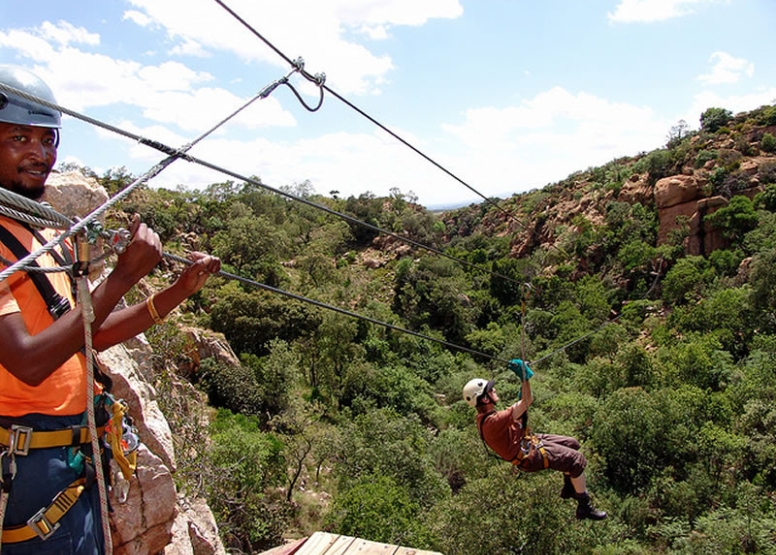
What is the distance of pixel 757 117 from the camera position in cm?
3828

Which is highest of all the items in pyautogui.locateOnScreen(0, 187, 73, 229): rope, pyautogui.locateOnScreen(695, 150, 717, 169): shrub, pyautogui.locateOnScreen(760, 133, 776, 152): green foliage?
pyautogui.locateOnScreen(760, 133, 776, 152): green foliage

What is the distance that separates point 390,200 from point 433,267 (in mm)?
22096

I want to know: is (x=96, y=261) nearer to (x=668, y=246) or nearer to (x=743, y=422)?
(x=743, y=422)

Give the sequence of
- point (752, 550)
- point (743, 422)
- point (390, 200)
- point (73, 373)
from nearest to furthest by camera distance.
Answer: point (73, 373) → point (752, 550) → point (743, 422) → point (390, 200)

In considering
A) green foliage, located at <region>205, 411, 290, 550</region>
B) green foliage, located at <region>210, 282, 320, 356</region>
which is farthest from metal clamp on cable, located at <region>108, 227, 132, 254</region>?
green foliage, located at <region>210, 282, 320, 356</region>

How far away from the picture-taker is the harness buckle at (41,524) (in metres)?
1.65

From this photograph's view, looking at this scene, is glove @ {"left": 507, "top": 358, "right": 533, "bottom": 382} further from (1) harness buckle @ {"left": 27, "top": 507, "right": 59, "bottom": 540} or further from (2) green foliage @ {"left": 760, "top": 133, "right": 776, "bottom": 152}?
(2) green foliage @ {"left": 760, "top": 133, "right": 776, "bottom": 152}

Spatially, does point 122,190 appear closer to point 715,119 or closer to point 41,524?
point 41,524

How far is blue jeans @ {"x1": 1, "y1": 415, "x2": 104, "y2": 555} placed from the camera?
1.67 meters

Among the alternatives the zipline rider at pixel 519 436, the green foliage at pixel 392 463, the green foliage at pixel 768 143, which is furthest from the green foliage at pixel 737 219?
the zipline rider at pixel 519 436

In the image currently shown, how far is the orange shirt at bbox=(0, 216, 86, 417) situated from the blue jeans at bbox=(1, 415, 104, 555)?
40mm

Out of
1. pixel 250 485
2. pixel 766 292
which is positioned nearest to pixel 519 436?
pixel 250 485

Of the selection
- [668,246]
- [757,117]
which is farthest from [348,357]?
[757,117]

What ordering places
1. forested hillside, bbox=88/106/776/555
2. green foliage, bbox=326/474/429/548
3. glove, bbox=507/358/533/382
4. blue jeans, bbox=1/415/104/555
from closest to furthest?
1. blue jeans, bbox=1/415/104/555
2. glove, bbox=507/358/533/382
3. green foliage, bbox=326/474/429/548
4. forested hillside, bbox=88/106/776/555
